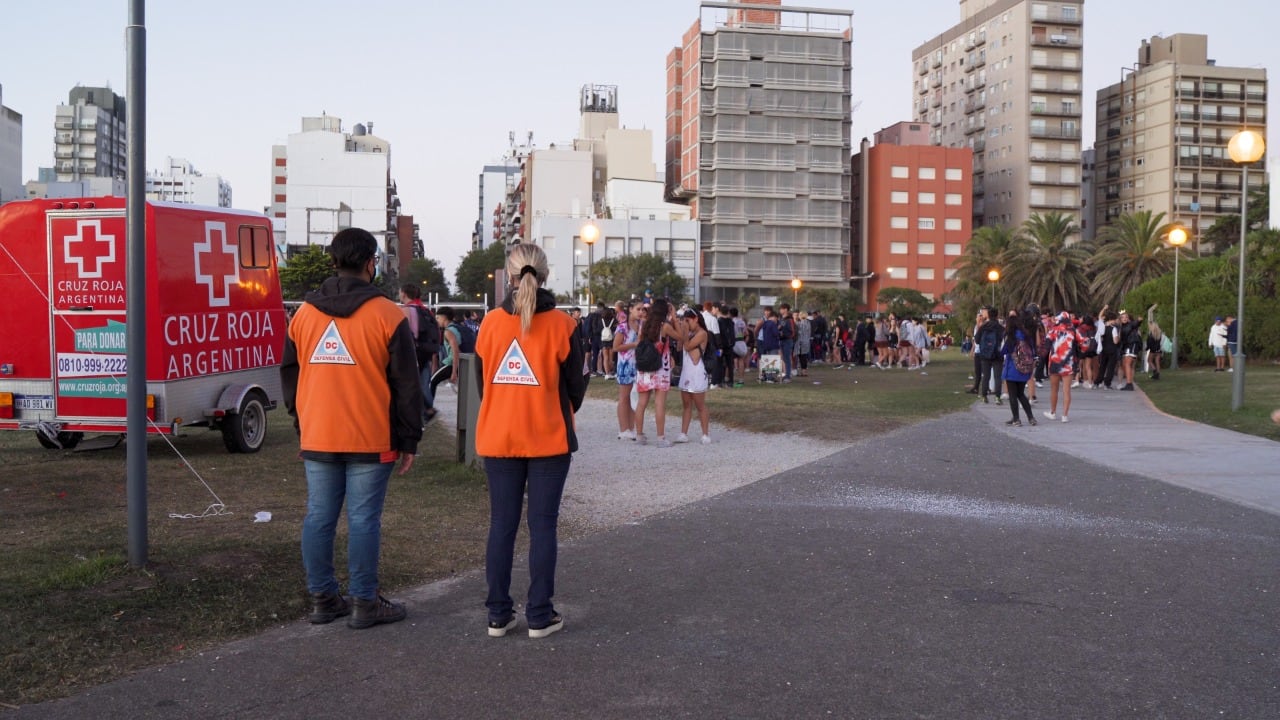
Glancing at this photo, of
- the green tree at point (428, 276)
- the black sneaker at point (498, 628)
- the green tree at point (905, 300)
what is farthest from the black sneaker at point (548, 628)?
the green tree at point (428, 276)

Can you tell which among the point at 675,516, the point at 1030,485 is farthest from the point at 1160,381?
the point at 675,516

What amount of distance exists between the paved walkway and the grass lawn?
792cm

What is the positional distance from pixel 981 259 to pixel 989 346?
63615 mm

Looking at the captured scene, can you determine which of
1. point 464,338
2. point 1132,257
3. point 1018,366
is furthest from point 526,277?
point 1132,257

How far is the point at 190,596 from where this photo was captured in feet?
19.4

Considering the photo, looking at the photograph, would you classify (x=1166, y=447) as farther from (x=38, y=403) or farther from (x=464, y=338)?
(x=38, y=403)

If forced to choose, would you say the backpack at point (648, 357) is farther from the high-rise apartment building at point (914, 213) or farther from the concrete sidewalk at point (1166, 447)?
the high-rise apartment building at point (914, 213)

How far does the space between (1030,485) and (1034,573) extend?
395 centimetres

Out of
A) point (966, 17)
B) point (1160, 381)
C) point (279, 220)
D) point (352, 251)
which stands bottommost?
point (1160, 381)

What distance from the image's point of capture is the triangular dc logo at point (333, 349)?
5332mm

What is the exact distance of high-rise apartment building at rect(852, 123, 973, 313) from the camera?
4146 inches

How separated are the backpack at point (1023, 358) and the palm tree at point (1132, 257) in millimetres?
52020

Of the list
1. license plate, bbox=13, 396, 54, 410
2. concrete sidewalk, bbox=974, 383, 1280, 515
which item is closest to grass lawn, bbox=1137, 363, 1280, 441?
concrete sidewalk, bbox=974, 383, 1280, 515

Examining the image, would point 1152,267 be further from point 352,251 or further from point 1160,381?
point 352,251
